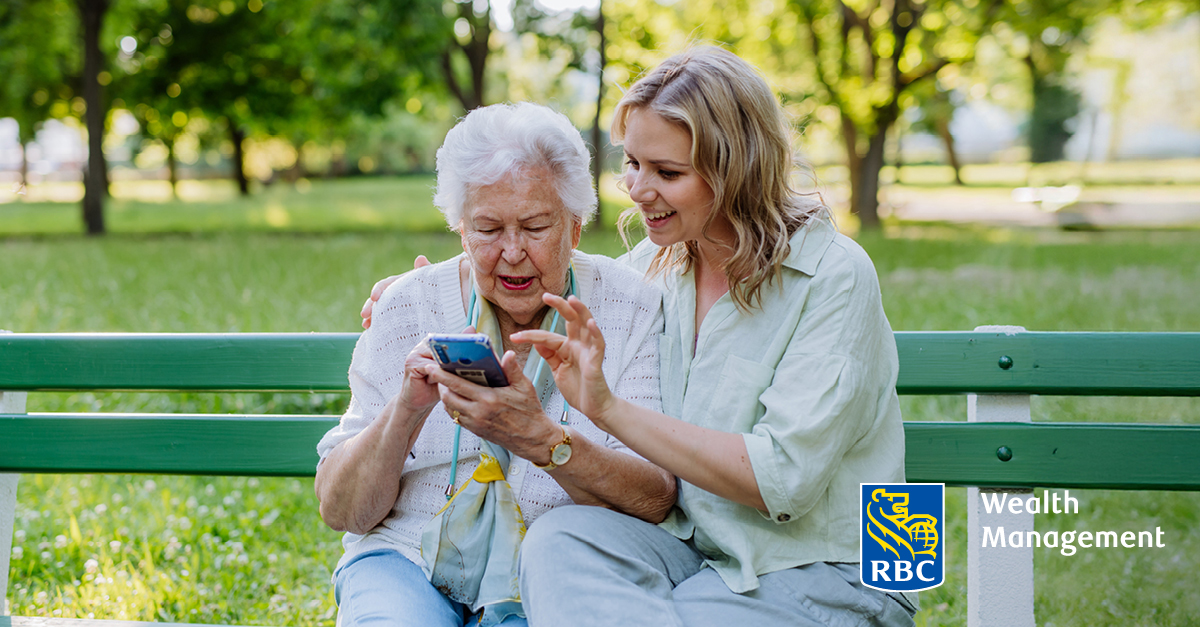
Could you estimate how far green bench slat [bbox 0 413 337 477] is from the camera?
2.62m

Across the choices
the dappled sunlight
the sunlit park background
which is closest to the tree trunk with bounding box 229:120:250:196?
the sunlit park background

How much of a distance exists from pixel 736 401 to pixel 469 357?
0.60m

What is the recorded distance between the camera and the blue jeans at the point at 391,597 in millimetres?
2115

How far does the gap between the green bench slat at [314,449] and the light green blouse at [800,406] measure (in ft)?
1.07

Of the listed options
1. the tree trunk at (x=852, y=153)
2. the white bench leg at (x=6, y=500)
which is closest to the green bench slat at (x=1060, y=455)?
the white bench leg at (x=6, y=500)

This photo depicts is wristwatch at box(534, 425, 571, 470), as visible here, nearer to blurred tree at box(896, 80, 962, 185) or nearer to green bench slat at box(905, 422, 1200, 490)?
green bench slat at box(905, 422, 1200, 490)

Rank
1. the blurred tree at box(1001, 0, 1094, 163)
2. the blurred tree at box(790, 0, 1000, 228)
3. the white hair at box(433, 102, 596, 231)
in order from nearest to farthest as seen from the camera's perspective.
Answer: the white hair at box(433, 102, 596, 231)
the blurred tree at box(1001, 0, 1094, 163)
the blurred tree at box(790, 0, 1000, 228)

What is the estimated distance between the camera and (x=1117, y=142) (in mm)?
54906

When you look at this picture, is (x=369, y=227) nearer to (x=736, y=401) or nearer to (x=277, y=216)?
(x=277, y=216)

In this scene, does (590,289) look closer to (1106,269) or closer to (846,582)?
(846,582)

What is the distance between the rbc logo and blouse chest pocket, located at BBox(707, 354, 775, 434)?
0.30 m

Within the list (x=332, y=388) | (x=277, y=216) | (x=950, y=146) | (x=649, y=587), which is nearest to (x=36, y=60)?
(x=277, y=216)

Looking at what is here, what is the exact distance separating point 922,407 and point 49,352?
3875mm

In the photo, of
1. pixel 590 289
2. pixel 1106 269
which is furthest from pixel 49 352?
pixel 1106 269
